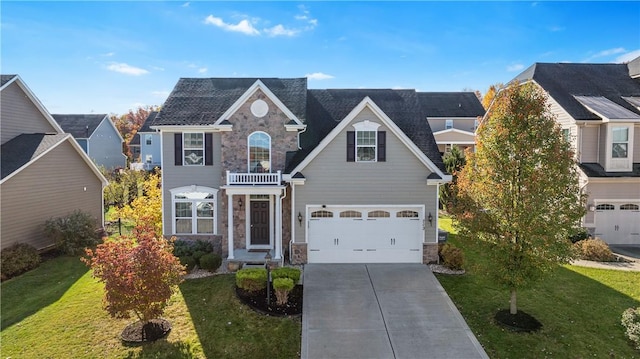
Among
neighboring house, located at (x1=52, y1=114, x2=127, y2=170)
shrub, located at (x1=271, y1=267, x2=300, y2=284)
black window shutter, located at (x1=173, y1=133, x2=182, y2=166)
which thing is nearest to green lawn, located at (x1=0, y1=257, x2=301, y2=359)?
shrub, located at (x1=271, y1=267, x2=300, y2=284)

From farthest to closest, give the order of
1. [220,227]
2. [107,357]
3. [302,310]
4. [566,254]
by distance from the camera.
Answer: [220,227]
[302,310]
[566,254]
[107,357]

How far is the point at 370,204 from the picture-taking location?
15406 mm

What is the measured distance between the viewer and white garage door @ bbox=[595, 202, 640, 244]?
19109 millimetres

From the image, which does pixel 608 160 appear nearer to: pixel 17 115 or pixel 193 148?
pixel 193 148

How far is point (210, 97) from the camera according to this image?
1812 cm

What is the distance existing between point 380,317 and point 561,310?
19.1ft

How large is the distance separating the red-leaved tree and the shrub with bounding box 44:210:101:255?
9.18 metres

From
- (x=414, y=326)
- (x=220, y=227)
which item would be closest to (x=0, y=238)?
(x=220, y=227)

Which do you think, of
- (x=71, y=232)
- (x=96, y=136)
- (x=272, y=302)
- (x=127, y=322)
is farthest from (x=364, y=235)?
(x=96, y=136)

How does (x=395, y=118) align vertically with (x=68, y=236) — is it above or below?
above

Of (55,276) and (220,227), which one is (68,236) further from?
(220,227)

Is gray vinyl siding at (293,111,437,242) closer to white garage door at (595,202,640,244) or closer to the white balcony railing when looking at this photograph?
the white balcony railing

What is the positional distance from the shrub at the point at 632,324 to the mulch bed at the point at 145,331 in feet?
41.9

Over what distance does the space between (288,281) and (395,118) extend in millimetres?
10467
